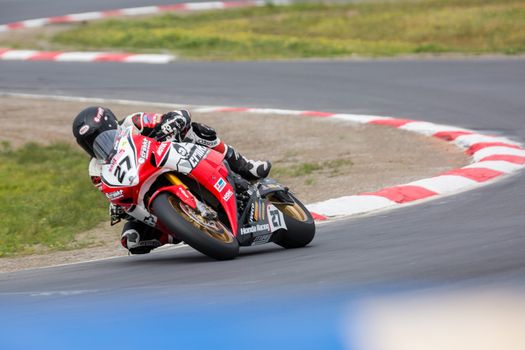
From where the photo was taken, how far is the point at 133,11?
3016 cm

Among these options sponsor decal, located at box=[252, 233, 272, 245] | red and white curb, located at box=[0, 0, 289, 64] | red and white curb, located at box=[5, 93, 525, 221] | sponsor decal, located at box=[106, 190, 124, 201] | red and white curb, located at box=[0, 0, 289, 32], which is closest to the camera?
sponsor decal, located at box=[106, 190, 124, 201]

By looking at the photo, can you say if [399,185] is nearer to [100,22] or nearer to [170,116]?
[170,116]

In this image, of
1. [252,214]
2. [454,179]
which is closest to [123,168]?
[252,214]

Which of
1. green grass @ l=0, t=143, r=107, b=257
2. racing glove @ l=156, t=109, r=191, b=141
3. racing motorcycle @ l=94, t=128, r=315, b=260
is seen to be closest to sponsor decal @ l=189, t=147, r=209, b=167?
racing motorcycle @ l=94, t=128, r=315, b=260

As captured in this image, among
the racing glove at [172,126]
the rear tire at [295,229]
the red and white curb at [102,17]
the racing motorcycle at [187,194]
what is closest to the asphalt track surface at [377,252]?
the rear tire at [295,229]

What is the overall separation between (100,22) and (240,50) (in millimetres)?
5925

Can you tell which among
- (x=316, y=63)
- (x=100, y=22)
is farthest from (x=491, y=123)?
(x=100, y=22)

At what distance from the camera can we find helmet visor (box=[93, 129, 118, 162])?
7.71m

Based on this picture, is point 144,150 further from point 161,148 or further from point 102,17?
point 102,17

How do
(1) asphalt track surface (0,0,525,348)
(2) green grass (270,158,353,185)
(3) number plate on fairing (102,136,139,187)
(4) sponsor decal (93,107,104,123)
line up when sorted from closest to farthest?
(1) asphalt track surface (0,0,525,348), (3) number plate on fairing (102,136,139,187), (4) sponsor decal (93,107,104,123), (2) green grass (270,158,353,185)

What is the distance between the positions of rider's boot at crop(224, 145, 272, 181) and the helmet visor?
3.05 feet

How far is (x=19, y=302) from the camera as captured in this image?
6.14m

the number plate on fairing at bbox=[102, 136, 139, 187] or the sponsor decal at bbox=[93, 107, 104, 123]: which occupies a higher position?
the sponsor decal at bbox=[93, 107, 104, 123]

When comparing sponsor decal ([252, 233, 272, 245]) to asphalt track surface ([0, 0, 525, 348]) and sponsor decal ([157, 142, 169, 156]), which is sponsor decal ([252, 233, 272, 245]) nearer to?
asphalt track surface ([0, 0, 525, 348])
